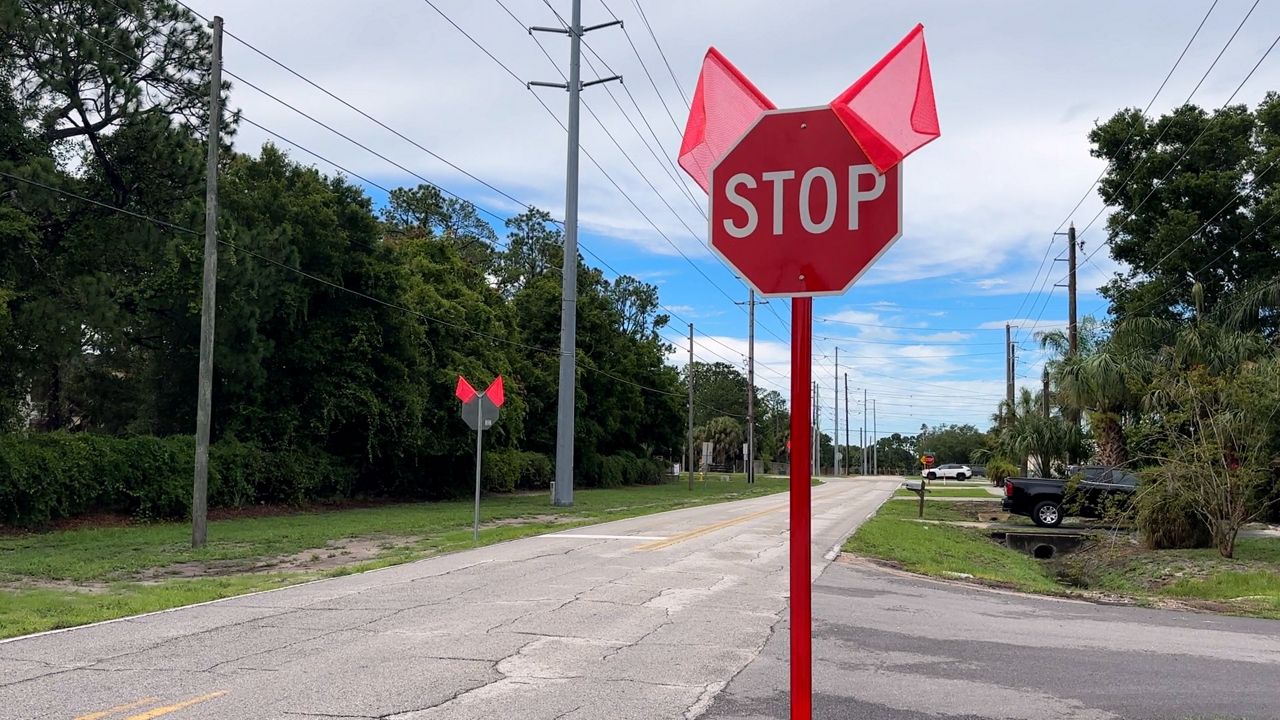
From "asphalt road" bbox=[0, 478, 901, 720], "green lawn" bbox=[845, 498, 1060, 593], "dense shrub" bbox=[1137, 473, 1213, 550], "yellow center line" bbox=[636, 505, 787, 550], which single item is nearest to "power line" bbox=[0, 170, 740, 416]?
"yellow center line" bbox=[636, 505, 787, 550]

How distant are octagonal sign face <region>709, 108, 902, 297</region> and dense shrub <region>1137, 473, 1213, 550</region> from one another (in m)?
17.8

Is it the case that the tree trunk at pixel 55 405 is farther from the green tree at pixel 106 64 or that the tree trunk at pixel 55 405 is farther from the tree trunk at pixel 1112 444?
the tree trunk at pixel 1112 444

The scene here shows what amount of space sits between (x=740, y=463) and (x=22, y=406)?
97912mm

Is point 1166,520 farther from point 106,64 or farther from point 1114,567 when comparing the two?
point 106,64

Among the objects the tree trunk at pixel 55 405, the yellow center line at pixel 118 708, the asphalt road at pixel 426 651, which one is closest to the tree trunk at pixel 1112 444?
the asphalt road at pixel 426 651

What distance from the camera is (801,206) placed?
10.5 feet

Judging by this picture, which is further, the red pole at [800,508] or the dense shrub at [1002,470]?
the dense shrub at [1002,470]

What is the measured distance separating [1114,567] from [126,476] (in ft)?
70.9

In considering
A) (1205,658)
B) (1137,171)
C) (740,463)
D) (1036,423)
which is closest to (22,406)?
(1205,658)

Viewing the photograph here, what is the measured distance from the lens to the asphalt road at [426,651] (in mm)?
6152

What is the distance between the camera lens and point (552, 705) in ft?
20.3

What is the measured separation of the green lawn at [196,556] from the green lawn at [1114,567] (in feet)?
25.2

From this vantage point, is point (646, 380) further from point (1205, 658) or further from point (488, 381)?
point (1205, 658)

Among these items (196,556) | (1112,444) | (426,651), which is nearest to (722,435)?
(1112,444)
